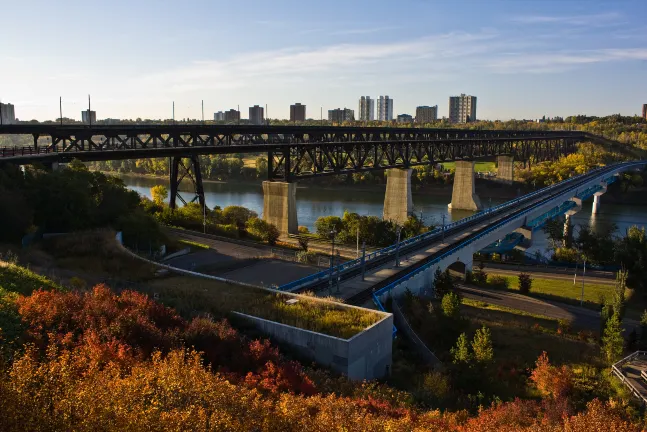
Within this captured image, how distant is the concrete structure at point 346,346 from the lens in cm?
1588

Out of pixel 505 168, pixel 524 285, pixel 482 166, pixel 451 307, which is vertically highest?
pixel 505 168

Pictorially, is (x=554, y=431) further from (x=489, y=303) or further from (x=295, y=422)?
(x=489, y=303)

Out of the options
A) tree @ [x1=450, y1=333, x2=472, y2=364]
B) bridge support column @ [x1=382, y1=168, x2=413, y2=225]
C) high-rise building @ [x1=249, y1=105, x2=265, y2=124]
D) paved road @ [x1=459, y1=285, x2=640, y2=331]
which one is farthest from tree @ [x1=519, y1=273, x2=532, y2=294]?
high-rise building @ [x1=249, y1=105, x2=265, y2=124]

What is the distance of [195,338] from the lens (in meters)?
14.8

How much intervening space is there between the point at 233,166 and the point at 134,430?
338ft

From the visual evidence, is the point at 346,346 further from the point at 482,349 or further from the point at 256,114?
the point at 256,114

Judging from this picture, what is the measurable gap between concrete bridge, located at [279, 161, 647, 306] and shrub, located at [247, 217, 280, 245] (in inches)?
445

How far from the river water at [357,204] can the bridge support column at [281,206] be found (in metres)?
10.4

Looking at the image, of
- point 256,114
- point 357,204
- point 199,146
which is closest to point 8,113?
point 199,146

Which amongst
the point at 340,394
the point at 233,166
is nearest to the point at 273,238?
the point at 340,394

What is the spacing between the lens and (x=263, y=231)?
42.6 metres

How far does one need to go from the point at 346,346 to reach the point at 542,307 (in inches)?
757

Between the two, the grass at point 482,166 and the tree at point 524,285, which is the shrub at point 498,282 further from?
the grass at point 482,166

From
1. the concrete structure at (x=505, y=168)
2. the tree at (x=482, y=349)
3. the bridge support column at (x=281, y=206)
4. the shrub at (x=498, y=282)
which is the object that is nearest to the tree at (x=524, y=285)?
the shrub at (x=498, y=282)
